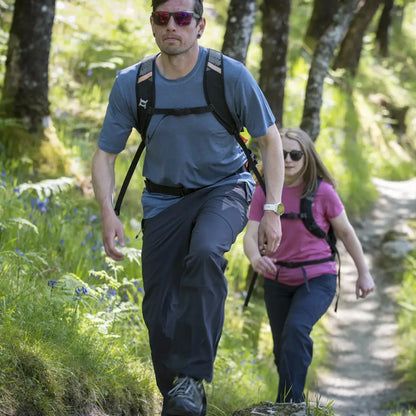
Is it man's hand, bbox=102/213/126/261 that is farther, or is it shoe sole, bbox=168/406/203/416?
man's hand, bbox=102/213/126/261

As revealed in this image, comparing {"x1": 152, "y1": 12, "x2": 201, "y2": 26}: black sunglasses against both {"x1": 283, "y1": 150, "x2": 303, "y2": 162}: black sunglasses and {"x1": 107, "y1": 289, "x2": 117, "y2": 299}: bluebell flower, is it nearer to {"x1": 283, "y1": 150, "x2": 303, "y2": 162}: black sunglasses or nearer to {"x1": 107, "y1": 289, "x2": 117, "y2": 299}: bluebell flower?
{"x1": 283, "y1": 150, "x2": 303, "y2": 162}: black sunglasses

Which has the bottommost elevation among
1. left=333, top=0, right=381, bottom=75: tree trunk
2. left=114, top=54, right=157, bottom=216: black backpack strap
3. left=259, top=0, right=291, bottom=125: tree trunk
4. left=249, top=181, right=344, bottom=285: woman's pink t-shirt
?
left=249, top=181, right=344, bottom=285: woman's pink t-shirt

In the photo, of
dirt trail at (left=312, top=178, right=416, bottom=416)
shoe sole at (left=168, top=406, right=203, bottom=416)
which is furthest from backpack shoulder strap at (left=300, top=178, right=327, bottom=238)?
shoe sole at (left=168, top=406, right=203, bottom=416)

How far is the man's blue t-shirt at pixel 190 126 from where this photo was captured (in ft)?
13.3

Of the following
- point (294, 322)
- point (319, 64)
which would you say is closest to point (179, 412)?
point (294, 322)

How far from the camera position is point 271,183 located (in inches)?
167

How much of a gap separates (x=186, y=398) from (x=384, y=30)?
89.1ft

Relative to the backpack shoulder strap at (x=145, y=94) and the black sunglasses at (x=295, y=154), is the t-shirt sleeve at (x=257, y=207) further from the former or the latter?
the backpack shoulder strap at (x=145, y=94)

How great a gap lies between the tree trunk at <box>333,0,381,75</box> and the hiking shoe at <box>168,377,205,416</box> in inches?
746

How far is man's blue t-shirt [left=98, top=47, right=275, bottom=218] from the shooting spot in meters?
4.06

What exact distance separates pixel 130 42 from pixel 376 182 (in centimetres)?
761

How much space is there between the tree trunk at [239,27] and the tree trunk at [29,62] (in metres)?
2.12

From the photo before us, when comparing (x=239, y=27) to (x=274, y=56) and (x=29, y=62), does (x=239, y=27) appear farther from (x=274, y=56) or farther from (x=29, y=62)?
(x=29, y=62)

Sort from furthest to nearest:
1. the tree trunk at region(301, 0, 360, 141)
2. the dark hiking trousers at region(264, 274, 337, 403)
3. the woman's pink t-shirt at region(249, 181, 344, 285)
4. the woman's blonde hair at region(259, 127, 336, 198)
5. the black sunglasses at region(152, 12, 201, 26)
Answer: the tree trunk at region(301, 0, 360, 141)
the woman's blonde hair at region(259, 127, 336, 198)
the woman's pink t-shirt at region(249, 181, 344, 285)
the dark hiking trousers at region(264, 274, 337, 403)
the black sunglasses at region(152, 12, 201, 26)
